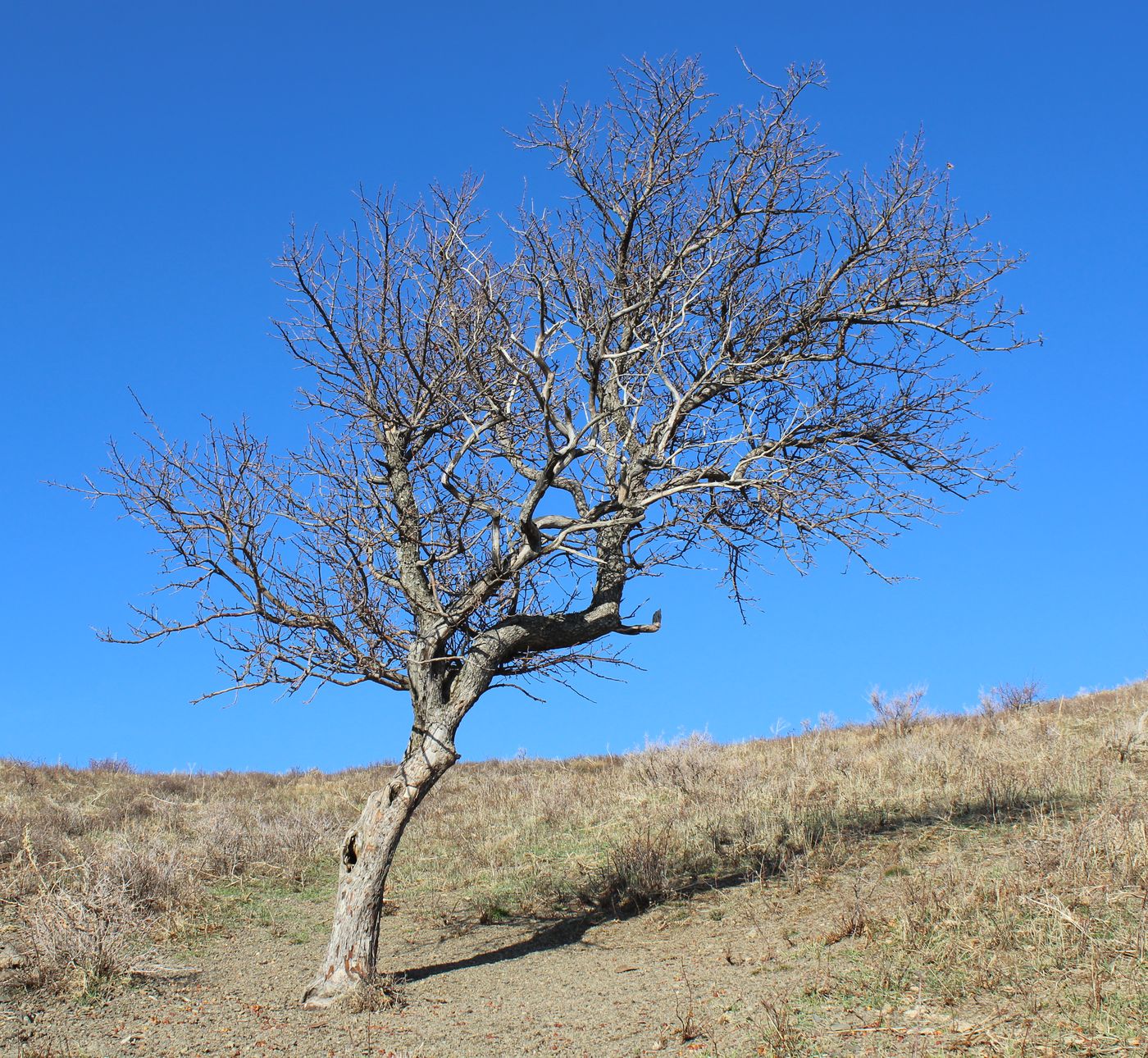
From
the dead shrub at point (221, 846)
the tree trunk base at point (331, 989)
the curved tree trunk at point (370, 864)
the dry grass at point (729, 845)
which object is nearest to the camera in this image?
the dry grass at point (729, 845)

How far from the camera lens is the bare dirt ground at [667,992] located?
563cm

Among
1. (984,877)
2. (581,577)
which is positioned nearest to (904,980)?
(984,877)

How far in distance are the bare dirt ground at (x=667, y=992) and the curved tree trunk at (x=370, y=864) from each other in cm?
31

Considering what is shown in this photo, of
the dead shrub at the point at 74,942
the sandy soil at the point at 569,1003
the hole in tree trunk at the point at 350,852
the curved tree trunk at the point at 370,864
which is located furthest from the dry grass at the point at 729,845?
the hole in tree trunk at the point at 350,852

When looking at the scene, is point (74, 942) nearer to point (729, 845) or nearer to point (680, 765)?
point (729, 845)

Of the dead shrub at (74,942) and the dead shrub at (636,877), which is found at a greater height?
the dead shrub at (636,877)

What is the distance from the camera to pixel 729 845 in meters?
11.2

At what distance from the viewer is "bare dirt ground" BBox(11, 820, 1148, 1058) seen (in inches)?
222

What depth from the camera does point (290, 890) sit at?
40.2 ft

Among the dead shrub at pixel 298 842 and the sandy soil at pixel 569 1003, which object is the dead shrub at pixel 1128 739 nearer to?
the sandy soil at pixel 569 1003

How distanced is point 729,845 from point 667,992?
13.6 feet

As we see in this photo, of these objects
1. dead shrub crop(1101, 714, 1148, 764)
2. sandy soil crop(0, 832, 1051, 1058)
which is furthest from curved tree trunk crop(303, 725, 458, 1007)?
dead shrub crop(1101, 714, 1148, 764)

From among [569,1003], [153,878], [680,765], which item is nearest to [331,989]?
[569,1003]

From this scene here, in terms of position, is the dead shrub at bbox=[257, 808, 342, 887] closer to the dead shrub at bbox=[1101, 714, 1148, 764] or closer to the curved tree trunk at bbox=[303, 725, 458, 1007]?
the curved tree trunk at bbox=[303, 725, 458, 1007]
